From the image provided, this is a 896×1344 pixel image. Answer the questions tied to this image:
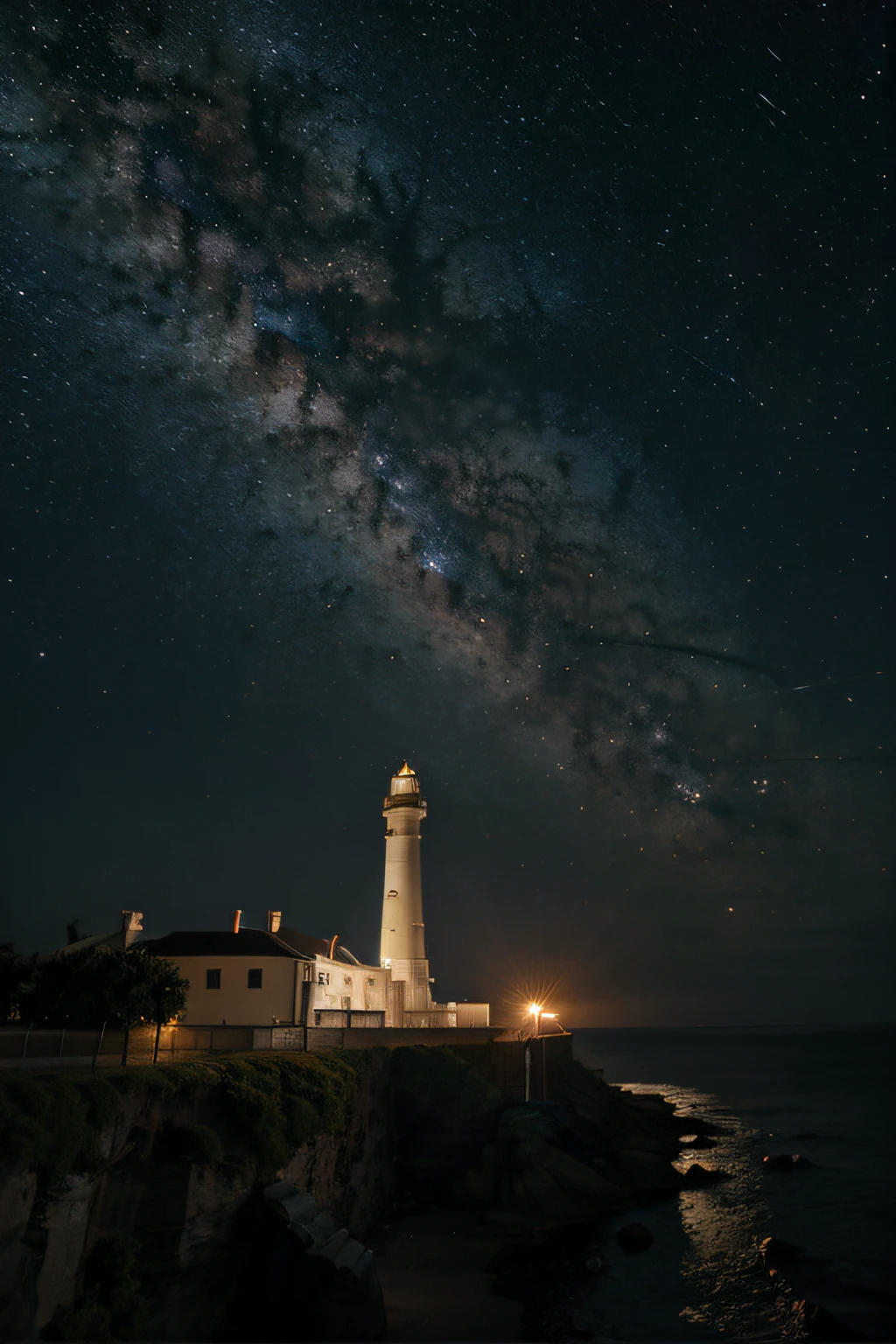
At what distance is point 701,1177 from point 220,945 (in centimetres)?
3000

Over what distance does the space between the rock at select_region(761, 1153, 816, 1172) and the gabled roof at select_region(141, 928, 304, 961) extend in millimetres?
32712

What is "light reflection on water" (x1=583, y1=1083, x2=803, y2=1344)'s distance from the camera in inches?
974

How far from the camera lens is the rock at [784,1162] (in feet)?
166

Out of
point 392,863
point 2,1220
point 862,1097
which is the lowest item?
point 862,1097

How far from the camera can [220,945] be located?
46312mm

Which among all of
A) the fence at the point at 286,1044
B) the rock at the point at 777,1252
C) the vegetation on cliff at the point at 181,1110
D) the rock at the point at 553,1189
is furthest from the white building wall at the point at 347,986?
the rock at the point at 777,1252

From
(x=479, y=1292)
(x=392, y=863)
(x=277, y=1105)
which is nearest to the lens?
(x=277, y=1105)

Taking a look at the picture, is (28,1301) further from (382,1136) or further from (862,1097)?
(862,1097)

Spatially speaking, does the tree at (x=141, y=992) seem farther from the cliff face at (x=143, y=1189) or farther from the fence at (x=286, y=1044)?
the cliff face at (x=143, y=1189)

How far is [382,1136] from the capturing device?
36344mm

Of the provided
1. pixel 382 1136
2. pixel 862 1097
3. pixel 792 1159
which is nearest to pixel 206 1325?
pixel 382 1136

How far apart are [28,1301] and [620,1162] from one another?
37.9 meters

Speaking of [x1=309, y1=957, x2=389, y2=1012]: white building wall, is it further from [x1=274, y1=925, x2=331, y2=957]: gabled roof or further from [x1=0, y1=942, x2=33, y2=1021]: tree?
[x1=0, y1=942, x2=33, y2=1021]: tree

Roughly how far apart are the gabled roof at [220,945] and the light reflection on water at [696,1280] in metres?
21.8
